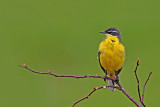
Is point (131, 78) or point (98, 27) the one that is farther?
point (98, 27)

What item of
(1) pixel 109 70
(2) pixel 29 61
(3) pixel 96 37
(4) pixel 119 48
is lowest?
(2) pixel 29 61

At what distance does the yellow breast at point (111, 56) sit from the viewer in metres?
5.05

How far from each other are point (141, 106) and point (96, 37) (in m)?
7.67

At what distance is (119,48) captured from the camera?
5.18 metres

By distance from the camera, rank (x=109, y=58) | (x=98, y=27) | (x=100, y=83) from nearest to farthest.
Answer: (x=109, y=58)
(x=100, y=83)
(x=98, y=27)

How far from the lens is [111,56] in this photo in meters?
5.06

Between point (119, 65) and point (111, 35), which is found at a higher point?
point (111, 35)

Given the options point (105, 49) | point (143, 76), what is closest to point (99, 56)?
point (105, 49)

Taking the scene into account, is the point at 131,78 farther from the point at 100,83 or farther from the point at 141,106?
the point at 141,106

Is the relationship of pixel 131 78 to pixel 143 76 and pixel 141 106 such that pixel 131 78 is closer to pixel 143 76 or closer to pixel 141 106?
pixel 143 76

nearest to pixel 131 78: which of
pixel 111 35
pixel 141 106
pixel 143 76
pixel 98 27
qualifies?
pixel 143 76

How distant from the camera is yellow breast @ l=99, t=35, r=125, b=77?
505 centimetres

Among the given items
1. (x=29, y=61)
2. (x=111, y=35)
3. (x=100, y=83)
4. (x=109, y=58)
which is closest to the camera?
(x=109, y=58)

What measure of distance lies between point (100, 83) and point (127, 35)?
105 inches
